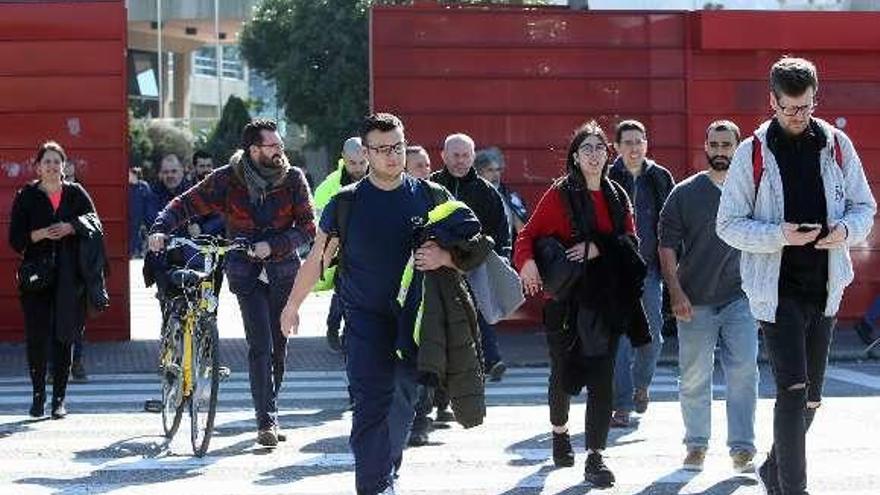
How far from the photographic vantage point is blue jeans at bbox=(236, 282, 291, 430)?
1004cm

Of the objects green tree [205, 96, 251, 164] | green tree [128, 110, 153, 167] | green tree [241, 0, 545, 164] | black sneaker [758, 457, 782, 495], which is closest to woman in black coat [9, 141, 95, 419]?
black sneaker [758, 457, 782, 495]

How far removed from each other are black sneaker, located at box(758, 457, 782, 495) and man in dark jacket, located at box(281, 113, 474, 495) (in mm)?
1687

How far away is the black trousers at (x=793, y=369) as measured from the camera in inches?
286

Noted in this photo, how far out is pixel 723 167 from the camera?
9312mm

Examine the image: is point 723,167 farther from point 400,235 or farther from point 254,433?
point 254,433

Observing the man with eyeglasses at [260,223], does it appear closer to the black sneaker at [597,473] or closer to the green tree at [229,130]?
the black sneaker at [597,473]

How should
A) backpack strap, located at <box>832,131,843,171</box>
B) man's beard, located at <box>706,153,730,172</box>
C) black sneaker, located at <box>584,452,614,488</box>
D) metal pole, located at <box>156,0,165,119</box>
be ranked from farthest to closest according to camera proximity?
metal pole, located at <box>156,0,165,119</box> → man's beard, located at <box>706,153,730,172</box> → black sneaker, located at <box>584,452,614,488</box> → backpack strap, located at <box>832,131,843,171</box>

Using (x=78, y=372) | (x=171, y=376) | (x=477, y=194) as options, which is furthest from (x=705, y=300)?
(x=78, y=372)

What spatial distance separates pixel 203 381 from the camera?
32.5 ft

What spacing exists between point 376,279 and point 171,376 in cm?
323

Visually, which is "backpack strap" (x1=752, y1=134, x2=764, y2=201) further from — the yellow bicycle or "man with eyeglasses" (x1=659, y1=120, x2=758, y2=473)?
the yellow bicycle

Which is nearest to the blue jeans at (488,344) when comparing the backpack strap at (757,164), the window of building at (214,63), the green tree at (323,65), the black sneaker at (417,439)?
the black sneaker at (417,439)

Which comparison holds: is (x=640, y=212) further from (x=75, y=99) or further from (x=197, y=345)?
(x=75, y=99)

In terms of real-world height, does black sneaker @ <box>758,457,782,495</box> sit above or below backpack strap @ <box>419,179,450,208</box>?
below
